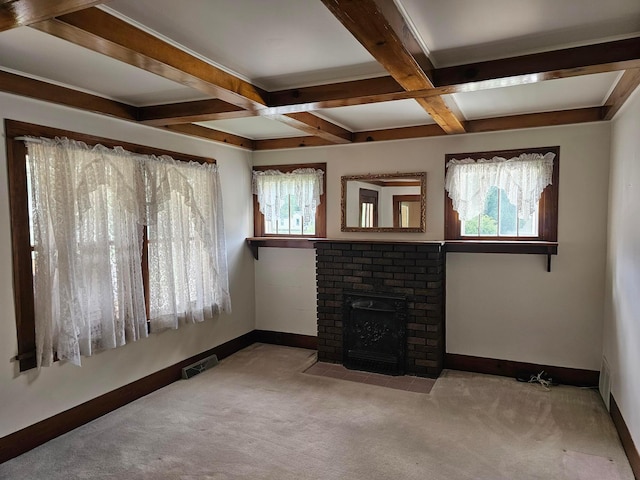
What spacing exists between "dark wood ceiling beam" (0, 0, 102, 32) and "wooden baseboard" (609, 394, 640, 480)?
3.44m

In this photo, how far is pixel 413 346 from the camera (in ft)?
13.4

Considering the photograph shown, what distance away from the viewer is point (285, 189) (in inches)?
194

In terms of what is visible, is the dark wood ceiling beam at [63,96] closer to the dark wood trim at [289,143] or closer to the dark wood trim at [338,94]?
the dark wood trim at [338,94]

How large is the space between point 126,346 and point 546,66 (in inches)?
138

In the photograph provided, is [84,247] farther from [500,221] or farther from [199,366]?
[500,221]

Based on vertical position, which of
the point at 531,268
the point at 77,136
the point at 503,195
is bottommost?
the point at 531,268

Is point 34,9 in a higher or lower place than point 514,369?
higher

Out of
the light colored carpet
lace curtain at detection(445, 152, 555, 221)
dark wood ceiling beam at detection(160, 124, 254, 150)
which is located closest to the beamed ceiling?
dark wood ceiling beam at detection(160, 124, 254, 150)

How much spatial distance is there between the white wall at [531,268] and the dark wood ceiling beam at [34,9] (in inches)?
129

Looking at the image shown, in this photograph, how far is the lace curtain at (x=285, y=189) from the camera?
4785 millimetres

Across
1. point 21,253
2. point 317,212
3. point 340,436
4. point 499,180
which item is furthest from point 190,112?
point 499,180

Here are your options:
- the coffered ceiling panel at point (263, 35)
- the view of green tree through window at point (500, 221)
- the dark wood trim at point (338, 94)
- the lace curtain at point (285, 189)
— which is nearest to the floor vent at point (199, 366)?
the lace curtain at point (285, 189)

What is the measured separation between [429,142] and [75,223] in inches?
124

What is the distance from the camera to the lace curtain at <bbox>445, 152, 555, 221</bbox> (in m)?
3.79
